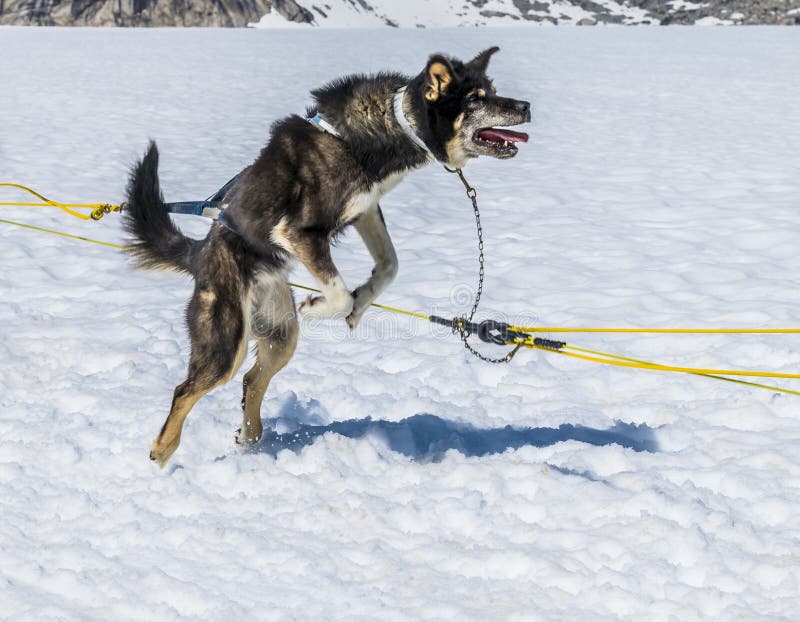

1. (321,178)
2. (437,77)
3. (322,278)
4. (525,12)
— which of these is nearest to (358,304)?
(322,278)

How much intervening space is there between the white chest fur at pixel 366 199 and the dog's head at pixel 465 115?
230 mm

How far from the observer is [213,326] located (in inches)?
146

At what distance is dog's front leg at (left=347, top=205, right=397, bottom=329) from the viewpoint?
4.08 m

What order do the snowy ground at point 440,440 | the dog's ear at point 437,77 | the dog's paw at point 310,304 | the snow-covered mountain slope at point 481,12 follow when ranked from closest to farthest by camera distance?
the snowy ground at point 440,440 < the dog's ear at point 437,77 < the dog's paw at point 310,304 < the snow-covered mountain slope at point 481,12

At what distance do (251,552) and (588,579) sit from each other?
48.4 inches

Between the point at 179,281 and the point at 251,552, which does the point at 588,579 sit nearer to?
the point at 251,552

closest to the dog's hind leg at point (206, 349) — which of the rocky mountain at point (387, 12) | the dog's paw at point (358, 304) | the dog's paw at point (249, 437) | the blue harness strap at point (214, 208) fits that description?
the blue harness strap at point (214, 208)

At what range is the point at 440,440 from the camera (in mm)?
4148

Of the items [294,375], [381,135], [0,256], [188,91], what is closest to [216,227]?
[381,135]

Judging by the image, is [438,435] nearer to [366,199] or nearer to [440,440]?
[440,440]

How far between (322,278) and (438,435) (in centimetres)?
104

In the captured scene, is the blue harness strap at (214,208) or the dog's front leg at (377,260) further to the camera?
the dog's front leg at (377,260)

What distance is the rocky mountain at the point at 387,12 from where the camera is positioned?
8212 centimetres

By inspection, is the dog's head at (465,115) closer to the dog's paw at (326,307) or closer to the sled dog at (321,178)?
the sled dog at (321,178)
